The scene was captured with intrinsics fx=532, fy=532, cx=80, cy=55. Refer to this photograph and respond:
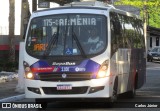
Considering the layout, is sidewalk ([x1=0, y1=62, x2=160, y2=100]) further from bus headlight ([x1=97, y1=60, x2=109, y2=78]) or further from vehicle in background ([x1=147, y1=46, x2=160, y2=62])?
vehicle in background ([x1=147, y1=46, x2=160, y2=62])

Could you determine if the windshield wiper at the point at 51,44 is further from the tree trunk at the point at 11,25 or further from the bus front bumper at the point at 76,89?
the tree trunk at the point at 11,25

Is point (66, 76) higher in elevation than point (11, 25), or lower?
lower

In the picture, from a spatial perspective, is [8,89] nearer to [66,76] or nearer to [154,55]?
[66,76]

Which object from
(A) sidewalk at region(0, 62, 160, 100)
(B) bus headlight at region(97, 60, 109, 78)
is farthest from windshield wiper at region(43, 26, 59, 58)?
(A) sidewalk at region(0, 62, 160, 100)

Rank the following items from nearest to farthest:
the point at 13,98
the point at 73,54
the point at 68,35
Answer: the point at 73,54
the point at 68,35
the point at 13,98

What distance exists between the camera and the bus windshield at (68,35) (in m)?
13.9

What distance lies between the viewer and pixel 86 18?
562 inches

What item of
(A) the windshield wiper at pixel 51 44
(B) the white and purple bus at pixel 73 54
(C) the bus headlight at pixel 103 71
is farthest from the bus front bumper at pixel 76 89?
(A) the windshield wiper at pixel 51 44

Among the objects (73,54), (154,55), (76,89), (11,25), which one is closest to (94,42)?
(73,54)

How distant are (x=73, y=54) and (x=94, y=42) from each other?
25.8 inches

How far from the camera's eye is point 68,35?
14.1 meters

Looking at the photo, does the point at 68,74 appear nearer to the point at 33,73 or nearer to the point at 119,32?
the point at 33,73

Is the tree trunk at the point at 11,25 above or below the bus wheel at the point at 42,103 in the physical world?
above

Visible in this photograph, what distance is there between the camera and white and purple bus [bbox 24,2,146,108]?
1357 cm
